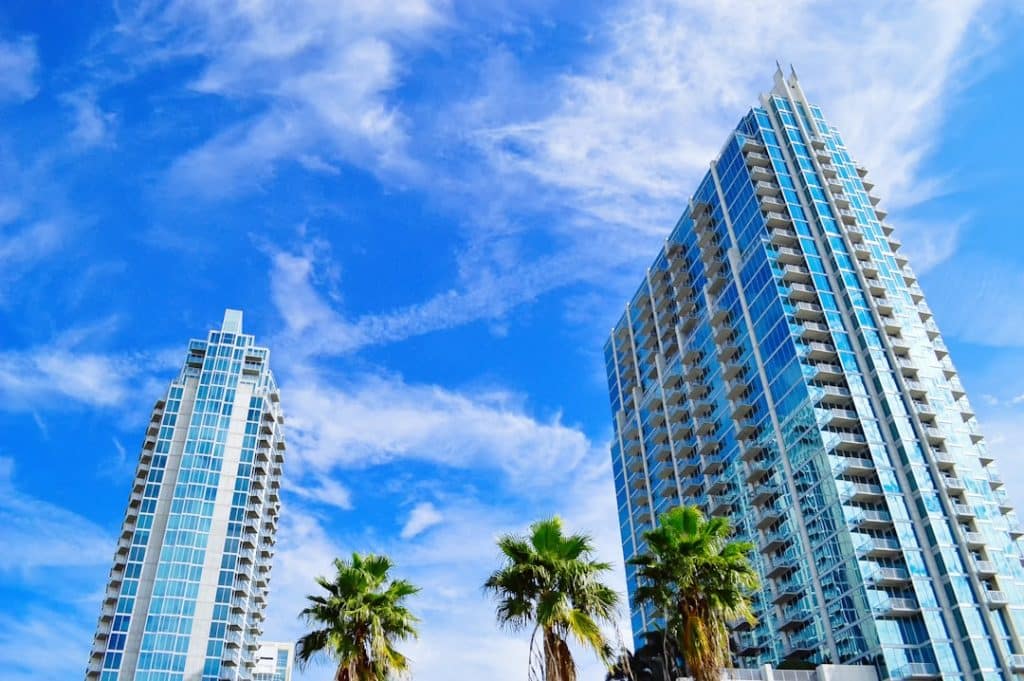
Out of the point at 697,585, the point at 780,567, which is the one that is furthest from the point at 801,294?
the point at 697,585

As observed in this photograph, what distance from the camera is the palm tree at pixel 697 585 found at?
114 feet

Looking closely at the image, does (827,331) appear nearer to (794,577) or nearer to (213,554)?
(794,577)

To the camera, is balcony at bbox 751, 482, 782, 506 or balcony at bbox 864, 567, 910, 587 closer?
balcony at bbox 864, 567, 910, 587

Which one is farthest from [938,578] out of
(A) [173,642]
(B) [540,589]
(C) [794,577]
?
(A) [173,642]

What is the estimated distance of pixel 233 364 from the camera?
159 m

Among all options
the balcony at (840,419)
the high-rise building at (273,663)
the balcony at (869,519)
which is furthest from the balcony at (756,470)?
the high-rise building at (273,663)

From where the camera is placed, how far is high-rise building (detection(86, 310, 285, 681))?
13012cm

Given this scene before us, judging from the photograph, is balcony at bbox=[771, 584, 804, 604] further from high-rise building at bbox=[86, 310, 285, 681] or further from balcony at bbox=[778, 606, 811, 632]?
high-rise building at bbox=[86, 310, 285, 681]

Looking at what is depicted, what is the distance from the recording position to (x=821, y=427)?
92.7 meters

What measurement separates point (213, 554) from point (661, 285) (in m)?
80.7

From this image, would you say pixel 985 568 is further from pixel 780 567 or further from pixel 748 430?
pixel 748 430

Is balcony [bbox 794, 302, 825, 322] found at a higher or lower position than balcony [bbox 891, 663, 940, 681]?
higher

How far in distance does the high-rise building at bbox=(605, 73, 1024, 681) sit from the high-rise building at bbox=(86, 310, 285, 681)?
61.7 metres

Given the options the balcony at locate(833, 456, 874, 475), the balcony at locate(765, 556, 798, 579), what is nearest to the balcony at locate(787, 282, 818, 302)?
the balcony at locate(833, 456, 874, 475)
